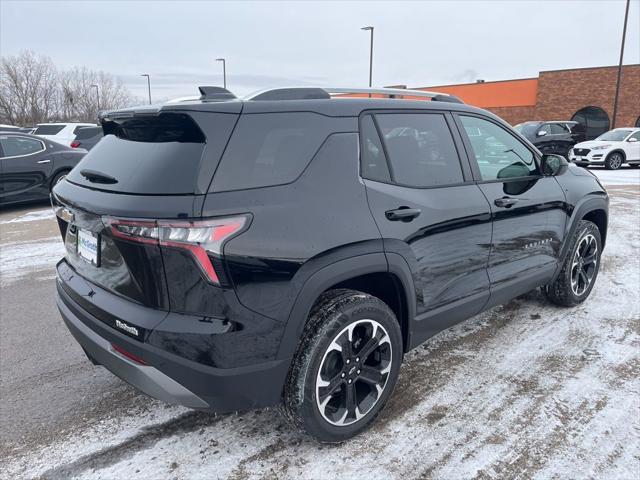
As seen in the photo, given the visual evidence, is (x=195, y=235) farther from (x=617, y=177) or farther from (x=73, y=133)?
(x=617, y=177)

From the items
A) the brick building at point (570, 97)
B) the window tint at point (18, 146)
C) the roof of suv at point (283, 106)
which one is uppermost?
the brick building at point (570, 97)

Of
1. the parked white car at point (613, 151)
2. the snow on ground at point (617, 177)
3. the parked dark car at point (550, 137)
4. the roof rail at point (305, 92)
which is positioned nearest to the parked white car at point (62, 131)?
the roof rail at point (305, 92)

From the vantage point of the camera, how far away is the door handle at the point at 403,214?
8.51 ft

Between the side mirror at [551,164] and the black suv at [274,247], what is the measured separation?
0.89m

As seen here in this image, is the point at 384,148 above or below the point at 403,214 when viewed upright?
above

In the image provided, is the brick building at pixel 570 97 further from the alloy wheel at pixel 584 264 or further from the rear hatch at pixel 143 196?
the rear hatch at pixel 143 196

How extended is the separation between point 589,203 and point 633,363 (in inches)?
57.3

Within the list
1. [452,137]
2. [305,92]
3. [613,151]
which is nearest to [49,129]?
[305,92]

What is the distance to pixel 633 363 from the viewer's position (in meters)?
3.37

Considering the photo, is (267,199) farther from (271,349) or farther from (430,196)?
(430,196)

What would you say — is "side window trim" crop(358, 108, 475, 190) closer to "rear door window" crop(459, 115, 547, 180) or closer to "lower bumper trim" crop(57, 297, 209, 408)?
"rear door window" crop(459, 115, 547, 180)

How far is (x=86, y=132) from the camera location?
1438 cm

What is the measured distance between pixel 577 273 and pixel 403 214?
2.53 m

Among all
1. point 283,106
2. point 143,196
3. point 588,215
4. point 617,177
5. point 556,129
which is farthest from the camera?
point 556,129
